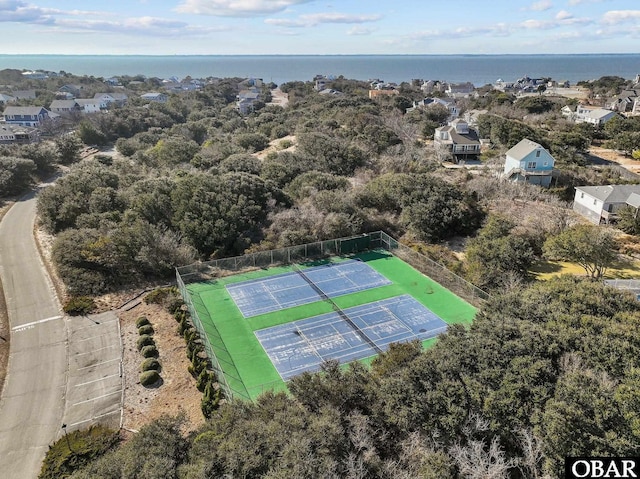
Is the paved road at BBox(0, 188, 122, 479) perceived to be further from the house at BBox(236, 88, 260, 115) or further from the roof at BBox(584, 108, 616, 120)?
the roof at BBox(584, 108, 616, 120)

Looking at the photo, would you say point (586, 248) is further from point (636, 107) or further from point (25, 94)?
point (25, 94)

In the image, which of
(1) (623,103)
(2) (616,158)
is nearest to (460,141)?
(2) (616,158)

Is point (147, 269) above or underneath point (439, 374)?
underneath

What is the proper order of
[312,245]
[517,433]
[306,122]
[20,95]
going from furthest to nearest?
[20,95]
[306,122]
[312,245]
[517,433]

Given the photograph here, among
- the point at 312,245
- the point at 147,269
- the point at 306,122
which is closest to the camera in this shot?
the point at 147,269

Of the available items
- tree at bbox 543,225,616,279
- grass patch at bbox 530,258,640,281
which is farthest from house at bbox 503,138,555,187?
tree at bbox 543,225,616,279

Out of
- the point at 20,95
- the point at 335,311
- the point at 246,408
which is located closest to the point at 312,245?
the point at 335,311

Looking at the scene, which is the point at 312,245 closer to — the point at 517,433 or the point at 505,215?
the point at 505,215
